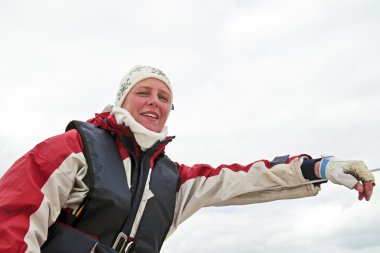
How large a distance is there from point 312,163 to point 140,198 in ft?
5.81

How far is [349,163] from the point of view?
11.9 ft

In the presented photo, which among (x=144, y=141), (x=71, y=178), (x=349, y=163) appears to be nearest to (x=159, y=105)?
(x=144, y=141)

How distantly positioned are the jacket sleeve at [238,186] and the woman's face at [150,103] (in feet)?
2.41

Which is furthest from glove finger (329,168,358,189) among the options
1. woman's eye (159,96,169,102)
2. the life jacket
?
woman's eye (159,96,169,102)

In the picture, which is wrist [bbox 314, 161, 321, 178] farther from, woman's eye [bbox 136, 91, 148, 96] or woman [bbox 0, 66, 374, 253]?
woman's eye [bbox 136, 91, 148, 96]

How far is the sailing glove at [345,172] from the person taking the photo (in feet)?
11.5

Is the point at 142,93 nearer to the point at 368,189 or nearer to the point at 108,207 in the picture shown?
the point at 108,207

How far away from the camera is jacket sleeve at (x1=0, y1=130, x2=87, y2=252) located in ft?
8.77

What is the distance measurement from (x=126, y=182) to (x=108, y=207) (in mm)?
335

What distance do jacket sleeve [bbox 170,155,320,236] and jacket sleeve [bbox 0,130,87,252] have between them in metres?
1.39

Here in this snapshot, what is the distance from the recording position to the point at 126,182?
355 cm

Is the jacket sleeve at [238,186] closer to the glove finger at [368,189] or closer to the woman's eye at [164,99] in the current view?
the glove finger at [368,189]

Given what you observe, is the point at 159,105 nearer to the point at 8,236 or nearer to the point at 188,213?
the point at 188,213

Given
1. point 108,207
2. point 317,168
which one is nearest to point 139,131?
point 108,207
